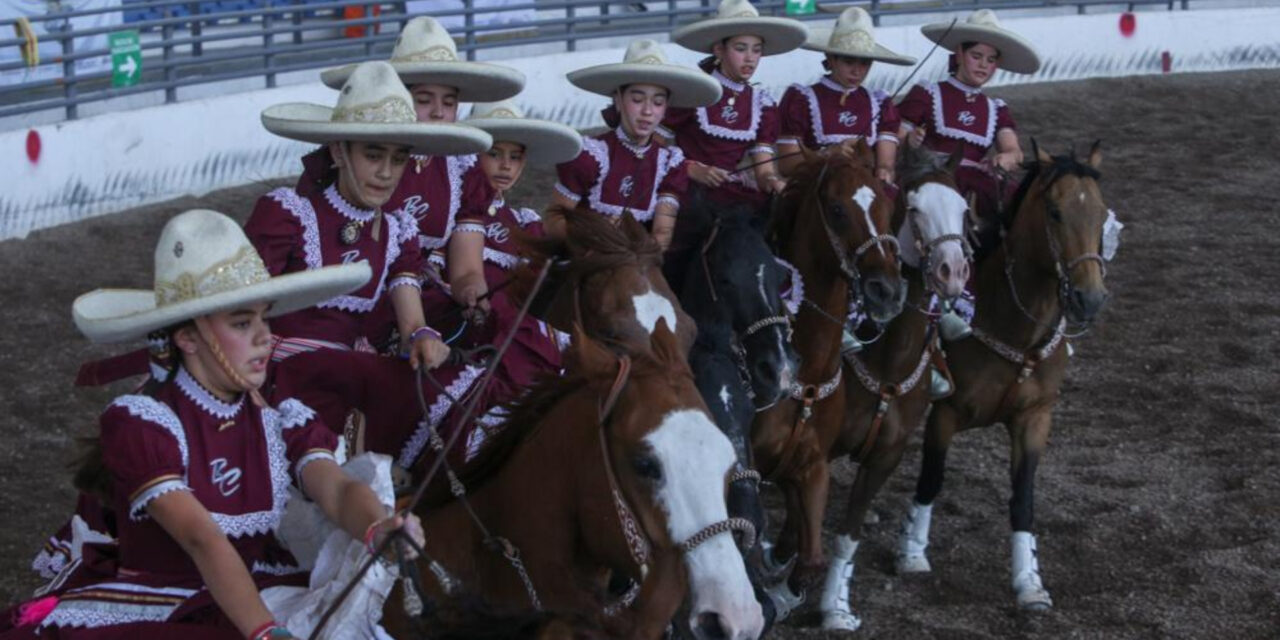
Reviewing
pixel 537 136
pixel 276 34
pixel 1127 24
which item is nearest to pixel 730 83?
pixel 537 136

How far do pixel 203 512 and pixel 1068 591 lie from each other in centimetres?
502

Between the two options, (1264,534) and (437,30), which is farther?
(1264,534)

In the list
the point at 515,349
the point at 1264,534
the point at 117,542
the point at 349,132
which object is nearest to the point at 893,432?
the point at 1264,534

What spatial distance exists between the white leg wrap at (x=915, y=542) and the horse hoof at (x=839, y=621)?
697 millimetres

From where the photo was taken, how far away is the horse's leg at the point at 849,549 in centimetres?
718

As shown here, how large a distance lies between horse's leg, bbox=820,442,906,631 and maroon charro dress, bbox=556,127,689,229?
1.58 meters

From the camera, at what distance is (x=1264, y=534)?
8.00 m

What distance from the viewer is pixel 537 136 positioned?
6.38 m

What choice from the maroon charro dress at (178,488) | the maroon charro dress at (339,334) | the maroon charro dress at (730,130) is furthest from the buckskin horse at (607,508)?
the maroon charro dress at (730,130)

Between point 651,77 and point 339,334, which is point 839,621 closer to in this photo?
point 651,77

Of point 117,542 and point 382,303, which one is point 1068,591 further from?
point 117,542

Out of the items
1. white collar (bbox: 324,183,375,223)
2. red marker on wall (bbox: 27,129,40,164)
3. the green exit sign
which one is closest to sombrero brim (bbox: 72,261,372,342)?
white collar (bbox: 324,183,375,223)

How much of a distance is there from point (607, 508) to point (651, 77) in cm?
354

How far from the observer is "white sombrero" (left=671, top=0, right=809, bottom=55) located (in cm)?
838
